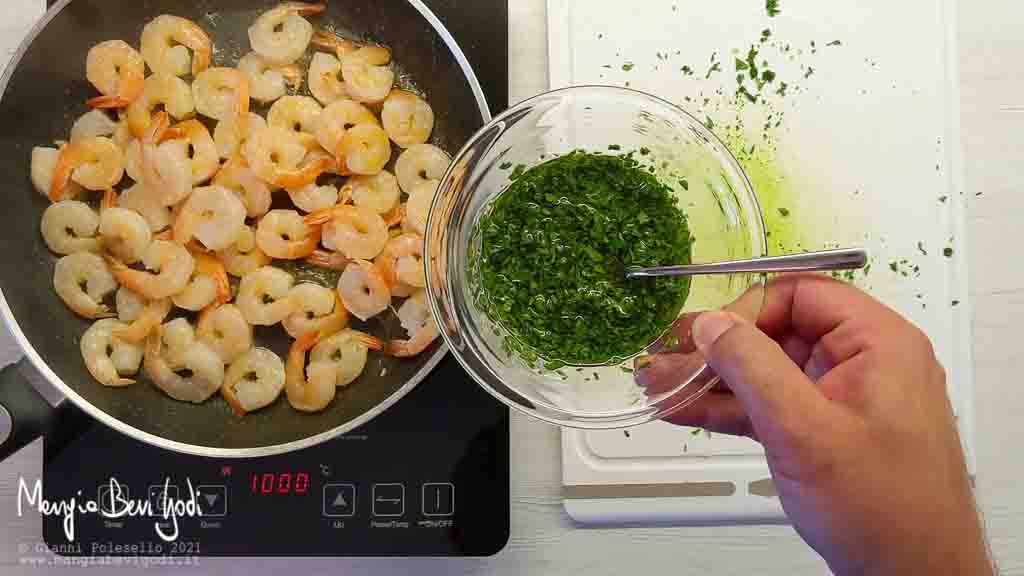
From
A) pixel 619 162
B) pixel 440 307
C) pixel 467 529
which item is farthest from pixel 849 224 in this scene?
pixel 467 529

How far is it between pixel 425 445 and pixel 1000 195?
1.04m

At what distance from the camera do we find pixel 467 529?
118cm

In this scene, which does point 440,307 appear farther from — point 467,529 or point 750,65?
point 750,65

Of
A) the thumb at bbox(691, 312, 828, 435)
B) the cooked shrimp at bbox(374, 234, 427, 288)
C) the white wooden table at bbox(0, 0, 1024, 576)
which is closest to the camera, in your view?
the thumb at bbox(691, 312, 828, 435)

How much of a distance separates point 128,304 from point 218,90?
367 millimetres

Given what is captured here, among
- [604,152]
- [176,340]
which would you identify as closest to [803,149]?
[604,152]

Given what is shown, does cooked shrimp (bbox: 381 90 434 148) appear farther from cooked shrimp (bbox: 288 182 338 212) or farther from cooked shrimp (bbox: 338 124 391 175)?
cooked shrimp (bbox: 288 182 338 212)

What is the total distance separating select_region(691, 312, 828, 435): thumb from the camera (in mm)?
818

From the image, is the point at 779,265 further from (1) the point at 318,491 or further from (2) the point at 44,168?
(2) the point at 44,168

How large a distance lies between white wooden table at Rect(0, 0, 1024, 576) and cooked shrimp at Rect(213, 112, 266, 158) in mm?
420

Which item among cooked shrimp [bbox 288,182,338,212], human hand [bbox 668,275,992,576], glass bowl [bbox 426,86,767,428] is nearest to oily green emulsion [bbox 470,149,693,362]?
glass bowl [bbox 426,86,767,428]

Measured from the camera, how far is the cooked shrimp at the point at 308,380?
113cm

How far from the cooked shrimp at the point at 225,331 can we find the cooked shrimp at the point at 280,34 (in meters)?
0.41

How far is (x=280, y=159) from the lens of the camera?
44.9 inches
